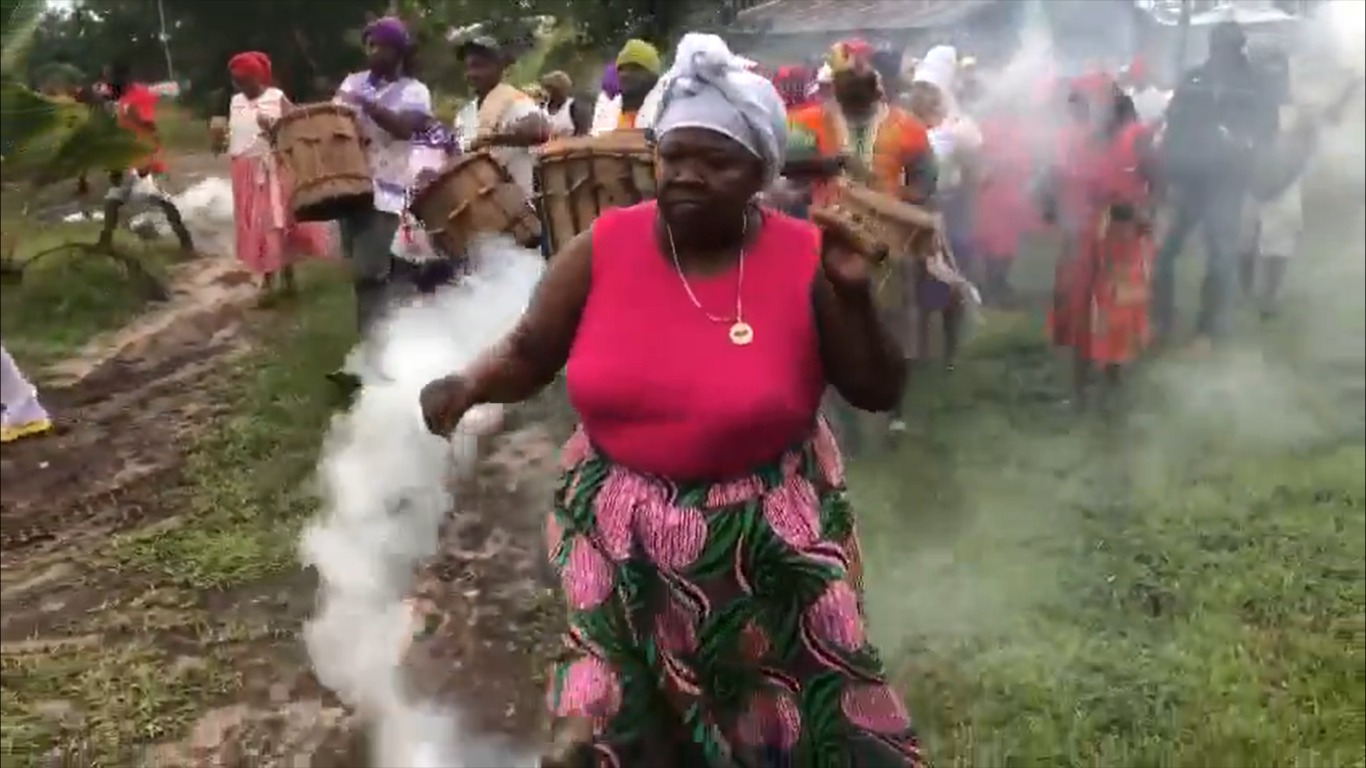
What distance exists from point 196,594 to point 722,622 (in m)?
2.54

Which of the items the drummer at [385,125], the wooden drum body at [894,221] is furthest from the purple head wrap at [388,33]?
the wooden drum body at [894,221]

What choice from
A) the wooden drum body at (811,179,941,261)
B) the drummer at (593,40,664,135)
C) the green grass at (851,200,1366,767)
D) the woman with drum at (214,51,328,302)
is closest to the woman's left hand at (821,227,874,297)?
the wooden drum body at (811,179,941,261)

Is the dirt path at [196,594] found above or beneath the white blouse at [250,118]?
beneath

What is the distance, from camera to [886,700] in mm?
2232

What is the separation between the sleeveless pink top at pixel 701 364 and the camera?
2076 millimetres

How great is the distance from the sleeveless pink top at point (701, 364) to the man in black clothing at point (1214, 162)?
3.89m

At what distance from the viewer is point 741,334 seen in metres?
2.09

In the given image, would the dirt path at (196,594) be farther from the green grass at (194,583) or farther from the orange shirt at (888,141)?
the orange shirt at (888,141)

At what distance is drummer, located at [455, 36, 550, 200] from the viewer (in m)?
5.12

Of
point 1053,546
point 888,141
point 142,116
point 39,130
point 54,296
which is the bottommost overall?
point 1053,546

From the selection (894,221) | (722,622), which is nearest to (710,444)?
(722,622)

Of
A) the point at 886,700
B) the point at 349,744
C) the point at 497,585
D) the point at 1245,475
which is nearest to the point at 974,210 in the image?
the point at 1245,475

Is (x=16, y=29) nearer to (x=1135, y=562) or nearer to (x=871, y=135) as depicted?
(x=871, y=135)

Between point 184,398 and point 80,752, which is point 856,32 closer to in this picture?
point 184,398
